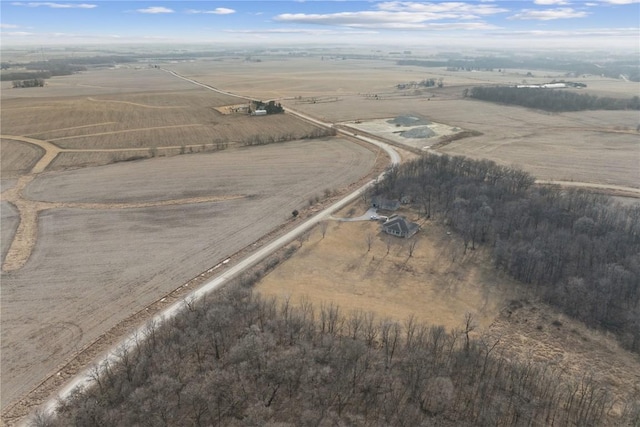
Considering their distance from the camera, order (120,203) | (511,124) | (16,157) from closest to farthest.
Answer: (120,203) < (16,157) < (511,124)

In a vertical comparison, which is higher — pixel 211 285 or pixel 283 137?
pixel 283 137

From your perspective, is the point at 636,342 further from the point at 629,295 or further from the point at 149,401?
the point at 149,401

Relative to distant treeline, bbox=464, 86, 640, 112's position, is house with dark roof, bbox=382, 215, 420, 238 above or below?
below

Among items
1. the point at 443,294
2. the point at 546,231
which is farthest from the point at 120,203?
the point at 546,231

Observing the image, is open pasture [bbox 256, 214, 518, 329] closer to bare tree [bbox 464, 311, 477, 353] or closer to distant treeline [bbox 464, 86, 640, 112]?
bare tree [bbox 464, 311, 477, 353]

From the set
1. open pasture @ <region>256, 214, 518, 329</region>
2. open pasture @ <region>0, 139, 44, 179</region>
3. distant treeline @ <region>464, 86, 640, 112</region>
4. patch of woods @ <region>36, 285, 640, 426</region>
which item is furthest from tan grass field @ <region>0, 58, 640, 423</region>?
distant treeline @ <region>464, 86, 640, 112</region>

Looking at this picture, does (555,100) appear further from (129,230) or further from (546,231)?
(129,230)

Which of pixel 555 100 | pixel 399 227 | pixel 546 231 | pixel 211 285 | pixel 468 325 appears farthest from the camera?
pixel 555 100
